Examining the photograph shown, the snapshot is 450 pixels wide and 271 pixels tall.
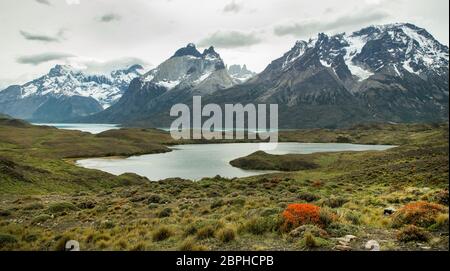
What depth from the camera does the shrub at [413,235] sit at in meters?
15.8

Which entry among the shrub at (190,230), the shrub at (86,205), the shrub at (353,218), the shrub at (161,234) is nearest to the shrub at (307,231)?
the shrub at (353,218)

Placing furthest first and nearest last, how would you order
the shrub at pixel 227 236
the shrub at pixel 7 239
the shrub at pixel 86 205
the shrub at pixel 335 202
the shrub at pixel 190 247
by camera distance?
the shrub at pixel 86 205 < the shrub at pixel 335 202 < the shrub at pixel 7 239 < the shrub at pixel 227 236 < the shrub at pixel 190 247

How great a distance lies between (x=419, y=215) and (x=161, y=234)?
1229 centimetres

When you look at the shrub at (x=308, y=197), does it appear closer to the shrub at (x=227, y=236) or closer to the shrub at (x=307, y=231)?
the shrub at (x=307, y=231)

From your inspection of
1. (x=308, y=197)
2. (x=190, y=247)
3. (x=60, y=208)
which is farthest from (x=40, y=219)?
(x=308, y=197)

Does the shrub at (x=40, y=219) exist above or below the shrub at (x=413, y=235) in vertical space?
below

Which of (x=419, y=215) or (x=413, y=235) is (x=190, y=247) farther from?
(x=419, y=215)

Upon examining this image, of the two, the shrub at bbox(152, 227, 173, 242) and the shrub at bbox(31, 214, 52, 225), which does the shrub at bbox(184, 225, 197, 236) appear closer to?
Result: the shrub at bbox(152, 227, 173, 242)

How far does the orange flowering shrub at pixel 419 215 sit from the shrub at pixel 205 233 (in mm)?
8735

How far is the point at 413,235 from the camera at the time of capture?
1596 centimetres

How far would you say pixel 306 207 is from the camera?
20469 mm

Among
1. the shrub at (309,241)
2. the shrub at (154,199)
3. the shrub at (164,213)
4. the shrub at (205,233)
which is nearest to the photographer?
the shrub at (309,241)
